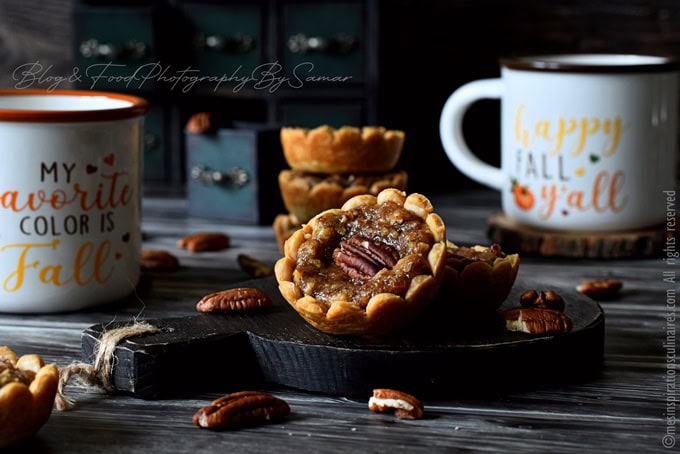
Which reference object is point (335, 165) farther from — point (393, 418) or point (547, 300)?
point (393, 418)

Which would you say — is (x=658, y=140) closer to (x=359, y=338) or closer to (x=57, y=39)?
(x=359, y=338)

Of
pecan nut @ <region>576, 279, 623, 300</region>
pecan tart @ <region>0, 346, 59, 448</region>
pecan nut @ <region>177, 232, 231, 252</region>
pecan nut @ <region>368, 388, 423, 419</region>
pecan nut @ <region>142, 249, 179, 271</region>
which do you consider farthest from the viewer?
pecan nut @ <region>177, 232, 231, 252</region>

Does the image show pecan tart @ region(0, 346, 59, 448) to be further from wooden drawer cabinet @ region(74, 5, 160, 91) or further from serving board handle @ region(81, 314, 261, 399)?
wooden drawer cabinet @ region(74, 5, 160, 91)

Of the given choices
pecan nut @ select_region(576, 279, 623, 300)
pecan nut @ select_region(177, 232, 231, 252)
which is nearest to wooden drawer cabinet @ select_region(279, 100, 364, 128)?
pecan nut @ select_region(177, 232, 231, 252)

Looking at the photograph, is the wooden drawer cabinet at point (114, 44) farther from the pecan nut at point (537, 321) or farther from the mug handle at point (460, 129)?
the pecan nut at point (537, 321)

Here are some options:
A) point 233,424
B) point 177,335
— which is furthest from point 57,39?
point 233,424
